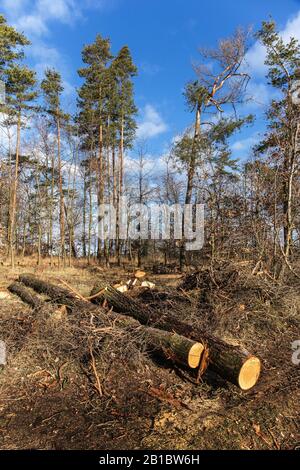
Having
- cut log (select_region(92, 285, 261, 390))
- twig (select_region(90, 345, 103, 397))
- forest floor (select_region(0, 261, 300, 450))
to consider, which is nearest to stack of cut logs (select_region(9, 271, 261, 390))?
cut log (select_region(92, 285, 261, 390))

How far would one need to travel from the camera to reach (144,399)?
12.0 ft

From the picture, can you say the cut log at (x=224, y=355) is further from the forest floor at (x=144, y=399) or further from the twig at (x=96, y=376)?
the twig at (x=96, y=376)

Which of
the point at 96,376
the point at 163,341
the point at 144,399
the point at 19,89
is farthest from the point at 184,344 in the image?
the point at 19,89

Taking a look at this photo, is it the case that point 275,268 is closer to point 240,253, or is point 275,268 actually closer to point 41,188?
point 240,253

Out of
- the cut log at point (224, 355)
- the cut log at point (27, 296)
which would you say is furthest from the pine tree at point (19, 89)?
the cut log at point (224, 355)

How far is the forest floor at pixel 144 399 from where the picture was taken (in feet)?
9.82

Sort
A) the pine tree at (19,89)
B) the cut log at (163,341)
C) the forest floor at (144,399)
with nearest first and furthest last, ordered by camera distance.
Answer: the forest floor at (144,399) < the cut log at (163,341) < the pine tree at (19,89)

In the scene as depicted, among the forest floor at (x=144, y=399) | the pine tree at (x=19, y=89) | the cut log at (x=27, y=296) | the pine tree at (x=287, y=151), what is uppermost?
the pine tree at (x=19, y=89)

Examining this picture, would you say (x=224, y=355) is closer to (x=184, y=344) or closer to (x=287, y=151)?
(x=184, y=344)

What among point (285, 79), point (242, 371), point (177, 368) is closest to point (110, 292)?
point (177, 368)

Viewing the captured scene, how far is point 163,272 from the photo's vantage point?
15633 mm

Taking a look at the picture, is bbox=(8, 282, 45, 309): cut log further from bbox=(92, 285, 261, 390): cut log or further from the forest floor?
bbox=(92, 285, 261, 390): cut log
